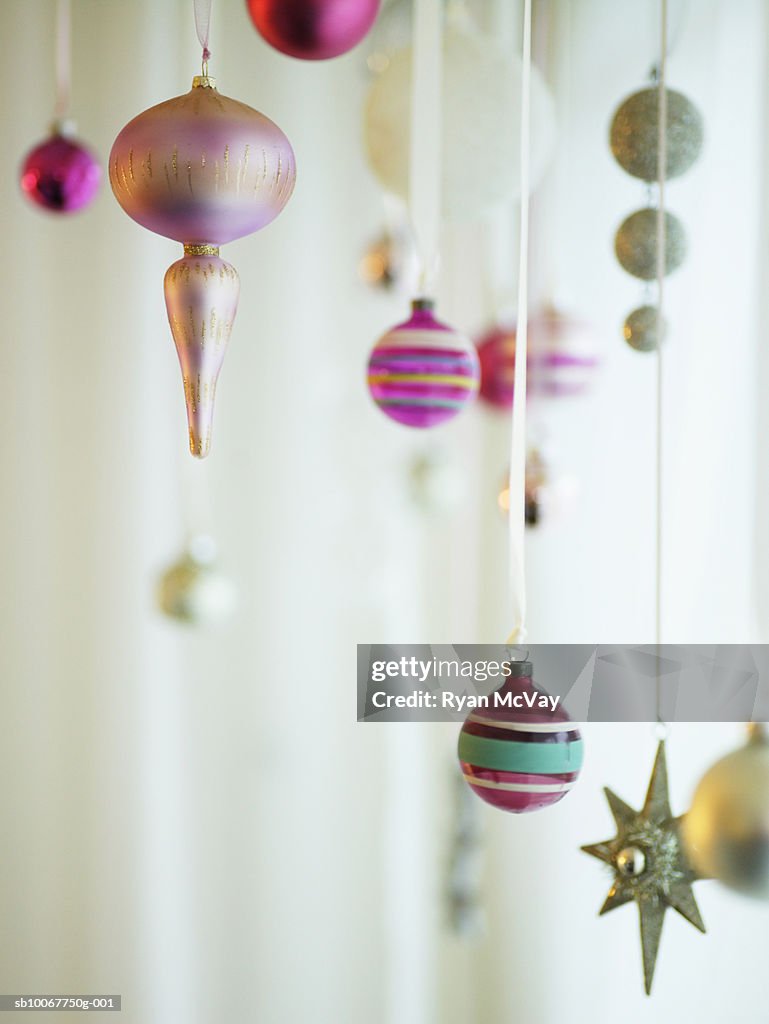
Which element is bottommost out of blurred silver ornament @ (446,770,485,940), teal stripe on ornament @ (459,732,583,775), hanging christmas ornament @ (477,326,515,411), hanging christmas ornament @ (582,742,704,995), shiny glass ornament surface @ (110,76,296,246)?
blurred silver ornament @ (446,770,485,940)

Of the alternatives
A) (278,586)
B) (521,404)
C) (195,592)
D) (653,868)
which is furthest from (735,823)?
(278,586)

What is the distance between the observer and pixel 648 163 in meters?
0.50

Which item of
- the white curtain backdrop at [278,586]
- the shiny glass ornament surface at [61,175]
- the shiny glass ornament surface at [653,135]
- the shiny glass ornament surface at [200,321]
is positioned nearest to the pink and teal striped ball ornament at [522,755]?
the shiny glass ornament surface at [200,321]

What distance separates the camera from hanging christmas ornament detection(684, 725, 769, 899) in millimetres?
417

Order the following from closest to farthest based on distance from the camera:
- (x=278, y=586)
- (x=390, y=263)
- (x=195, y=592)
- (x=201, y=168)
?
(x=201, y=168)
(x=195, y=592)
(x=390, y=263)
(x=278, y=586)

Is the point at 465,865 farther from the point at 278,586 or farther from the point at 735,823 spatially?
the point at 735,823

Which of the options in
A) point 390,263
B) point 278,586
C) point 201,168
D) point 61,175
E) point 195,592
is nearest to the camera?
point 201,168

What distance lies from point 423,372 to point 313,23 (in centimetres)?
17

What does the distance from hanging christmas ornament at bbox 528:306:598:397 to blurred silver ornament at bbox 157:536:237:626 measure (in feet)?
1.07

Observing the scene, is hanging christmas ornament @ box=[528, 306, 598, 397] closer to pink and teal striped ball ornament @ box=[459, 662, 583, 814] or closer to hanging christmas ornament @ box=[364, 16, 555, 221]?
hanging christmas ornament @ box=[364, 16, 555, 221]

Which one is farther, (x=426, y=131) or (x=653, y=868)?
(x=426, y=131)

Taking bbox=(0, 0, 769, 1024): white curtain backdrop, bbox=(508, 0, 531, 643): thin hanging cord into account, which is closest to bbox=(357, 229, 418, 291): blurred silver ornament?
bbox=(0, 0, 769, 1024): white curtain backdrop

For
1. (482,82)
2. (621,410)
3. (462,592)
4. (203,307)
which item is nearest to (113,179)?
(203,307)

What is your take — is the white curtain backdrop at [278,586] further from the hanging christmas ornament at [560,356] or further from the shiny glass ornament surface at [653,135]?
the shiny glass ornament surface at [653,135]
